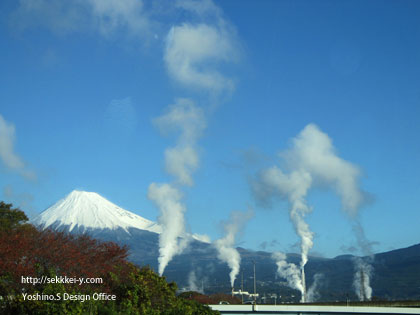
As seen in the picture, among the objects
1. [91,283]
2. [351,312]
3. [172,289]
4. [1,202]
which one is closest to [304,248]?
[351,312]

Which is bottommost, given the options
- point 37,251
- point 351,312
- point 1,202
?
point 351,312

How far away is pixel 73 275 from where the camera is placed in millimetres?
23016

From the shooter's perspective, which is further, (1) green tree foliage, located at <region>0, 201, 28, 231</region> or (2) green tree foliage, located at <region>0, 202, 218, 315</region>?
(1) green tree foliage, located at <region>0, 201, 28, 231</region>

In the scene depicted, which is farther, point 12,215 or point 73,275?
point 12,215

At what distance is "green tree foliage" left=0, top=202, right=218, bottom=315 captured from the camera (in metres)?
18.2

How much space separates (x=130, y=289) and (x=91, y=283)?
2618mm

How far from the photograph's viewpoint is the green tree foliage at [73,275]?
1816cm

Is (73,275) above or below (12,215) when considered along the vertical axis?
below

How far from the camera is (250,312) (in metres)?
49.7

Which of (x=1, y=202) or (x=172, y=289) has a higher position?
(x=1, y=202)

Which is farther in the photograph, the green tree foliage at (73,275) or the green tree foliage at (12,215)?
the green tree foliage at (12,215)

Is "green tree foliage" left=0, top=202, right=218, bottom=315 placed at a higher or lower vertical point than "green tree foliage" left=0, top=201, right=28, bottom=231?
Result: lower

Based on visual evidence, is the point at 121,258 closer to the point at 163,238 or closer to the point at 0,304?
the point at 0,304

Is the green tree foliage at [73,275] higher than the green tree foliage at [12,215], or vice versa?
the green tree foliage at [12,215]
